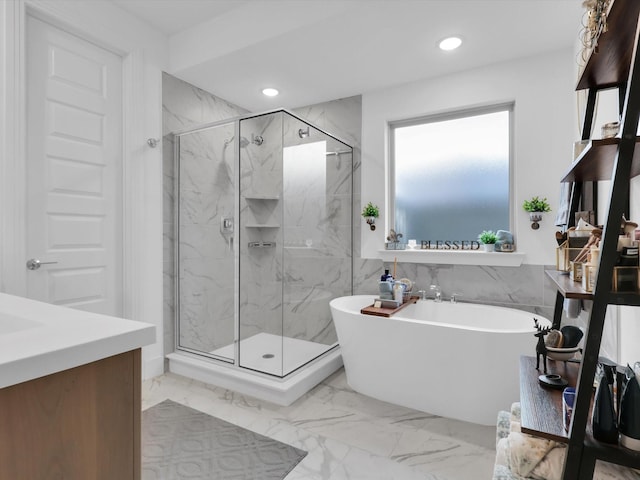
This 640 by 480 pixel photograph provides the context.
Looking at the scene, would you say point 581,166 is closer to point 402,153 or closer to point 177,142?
point 402,153

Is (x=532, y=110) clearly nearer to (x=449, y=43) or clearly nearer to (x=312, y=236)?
(x=449, y=43)

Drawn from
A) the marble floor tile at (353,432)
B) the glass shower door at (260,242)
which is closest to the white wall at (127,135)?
the glass shower door at (260,242)

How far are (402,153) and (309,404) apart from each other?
2211 millimetres

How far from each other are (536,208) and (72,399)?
2.82 m

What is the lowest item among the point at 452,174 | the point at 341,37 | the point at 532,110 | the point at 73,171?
the point at 73,171

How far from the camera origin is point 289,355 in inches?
104

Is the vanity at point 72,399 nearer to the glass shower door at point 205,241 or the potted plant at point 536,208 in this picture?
the glass shower door at point 205,241

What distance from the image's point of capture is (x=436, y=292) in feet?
9.68

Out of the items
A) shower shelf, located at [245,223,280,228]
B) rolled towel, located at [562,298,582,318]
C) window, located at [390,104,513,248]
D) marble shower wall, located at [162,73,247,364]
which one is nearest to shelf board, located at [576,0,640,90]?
rolled towel, located at [562,298,582,318]

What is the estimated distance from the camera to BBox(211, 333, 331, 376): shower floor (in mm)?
2586

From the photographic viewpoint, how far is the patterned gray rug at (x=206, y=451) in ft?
5.64

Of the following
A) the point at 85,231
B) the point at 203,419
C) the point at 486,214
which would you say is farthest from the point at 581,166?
the point at 85,231

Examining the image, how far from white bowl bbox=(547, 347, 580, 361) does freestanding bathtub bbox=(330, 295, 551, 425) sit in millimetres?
883

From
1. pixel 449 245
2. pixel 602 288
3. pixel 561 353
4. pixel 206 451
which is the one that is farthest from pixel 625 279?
pixel 449 245
